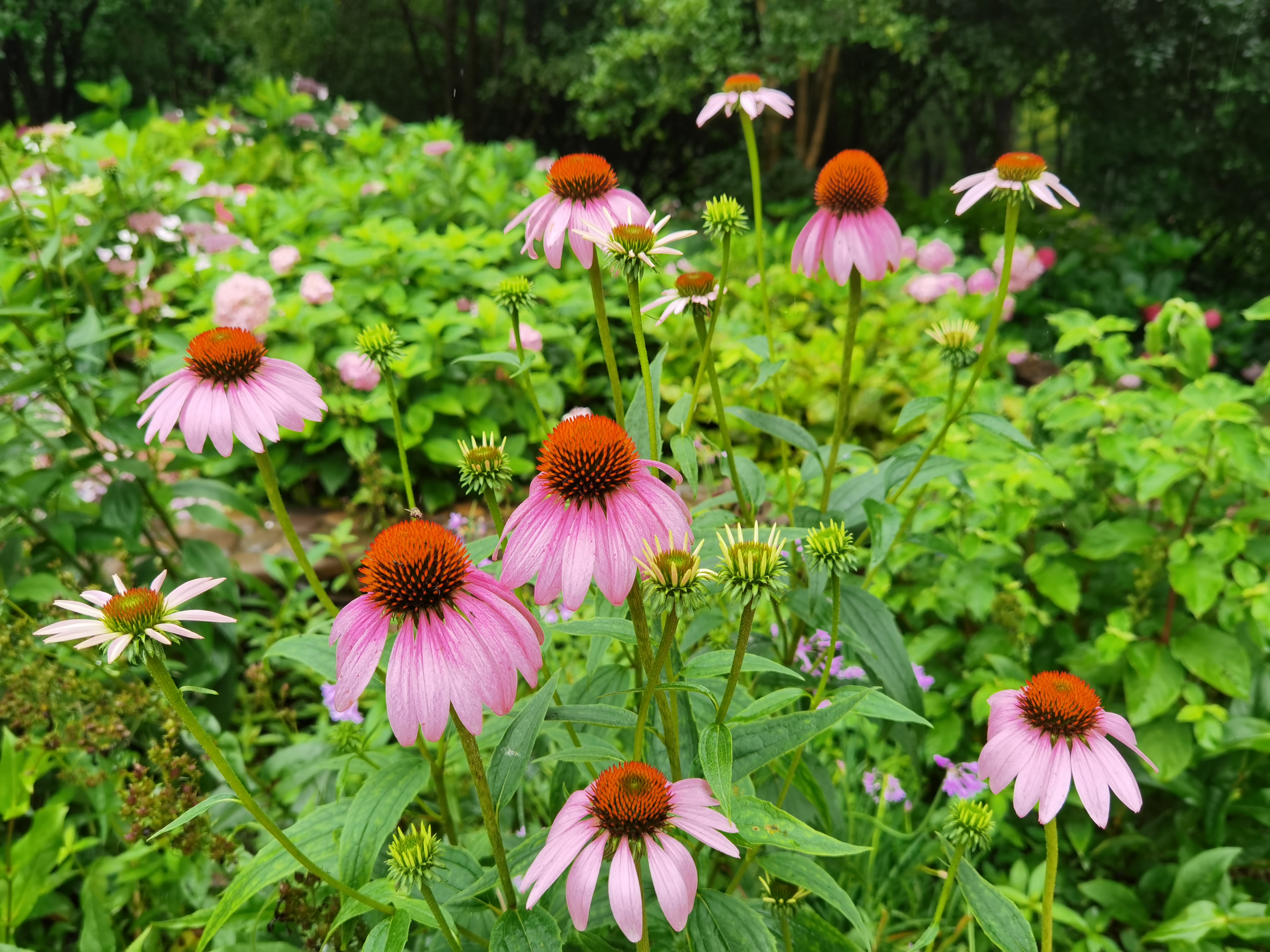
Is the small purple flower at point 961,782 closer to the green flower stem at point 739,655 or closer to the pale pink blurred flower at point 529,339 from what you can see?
the green flower stem at point 739,655

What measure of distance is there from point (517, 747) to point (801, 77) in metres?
5.82

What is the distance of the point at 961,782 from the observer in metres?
1.41

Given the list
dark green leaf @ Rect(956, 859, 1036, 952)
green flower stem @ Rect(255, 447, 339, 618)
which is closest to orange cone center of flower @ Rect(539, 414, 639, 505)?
green flower stem @ Rect(255, 447, 339, 618)

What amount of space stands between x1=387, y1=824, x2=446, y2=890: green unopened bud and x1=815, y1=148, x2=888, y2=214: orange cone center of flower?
886 mm

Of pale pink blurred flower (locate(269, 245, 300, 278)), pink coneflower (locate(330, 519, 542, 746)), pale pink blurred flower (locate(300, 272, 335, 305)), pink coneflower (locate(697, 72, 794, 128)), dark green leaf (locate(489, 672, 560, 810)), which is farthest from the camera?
pale pink blurred flower (locate(269, 245, 300, 278))

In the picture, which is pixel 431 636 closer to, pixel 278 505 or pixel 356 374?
pixel 278 505

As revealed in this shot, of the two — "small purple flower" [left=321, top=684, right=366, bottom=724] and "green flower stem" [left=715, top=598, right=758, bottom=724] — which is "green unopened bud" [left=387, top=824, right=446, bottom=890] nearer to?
"green flower stem" [left=715, top=598, right=758, bottom=724]

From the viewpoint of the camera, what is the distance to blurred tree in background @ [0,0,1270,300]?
4.54m

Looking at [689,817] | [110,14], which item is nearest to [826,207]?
[689,817]

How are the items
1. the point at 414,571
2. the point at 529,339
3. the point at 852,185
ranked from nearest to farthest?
the point at 414,571
the point at 852,185
the point at 529,339

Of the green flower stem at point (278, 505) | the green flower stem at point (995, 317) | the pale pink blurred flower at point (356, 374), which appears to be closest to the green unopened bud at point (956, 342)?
the green flower stem at point (995, 317)

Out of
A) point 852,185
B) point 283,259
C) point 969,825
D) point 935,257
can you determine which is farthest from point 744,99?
point 935,257

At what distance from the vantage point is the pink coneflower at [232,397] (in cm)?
85

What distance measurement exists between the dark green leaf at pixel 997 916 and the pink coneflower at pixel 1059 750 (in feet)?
0.42
